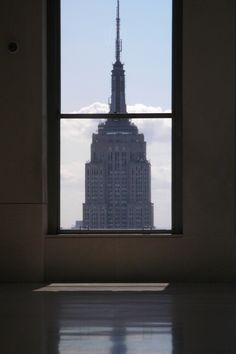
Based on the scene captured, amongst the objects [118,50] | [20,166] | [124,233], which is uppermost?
[118,50]

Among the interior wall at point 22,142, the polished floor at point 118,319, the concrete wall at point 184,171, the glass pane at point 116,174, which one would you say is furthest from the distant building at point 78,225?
the polished floor at point 118,319

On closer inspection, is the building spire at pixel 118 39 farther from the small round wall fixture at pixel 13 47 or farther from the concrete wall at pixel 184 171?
the small round wall fixture at pixel 13 47

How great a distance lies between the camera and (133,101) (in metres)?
8.41

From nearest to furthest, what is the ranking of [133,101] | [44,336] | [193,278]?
[44,336]
[193,278]
[133,101]

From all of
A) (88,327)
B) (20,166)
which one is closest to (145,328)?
(88,327)

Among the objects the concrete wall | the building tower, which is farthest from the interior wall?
the building tower

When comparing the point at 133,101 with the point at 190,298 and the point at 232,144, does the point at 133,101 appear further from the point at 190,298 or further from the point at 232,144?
the point at 190,298

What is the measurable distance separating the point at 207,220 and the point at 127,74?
2198 millimetres

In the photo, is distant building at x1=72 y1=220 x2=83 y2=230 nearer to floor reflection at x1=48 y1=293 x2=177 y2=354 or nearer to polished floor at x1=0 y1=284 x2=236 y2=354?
polished floor at x1=0 y1=284 x2=236 y2=354

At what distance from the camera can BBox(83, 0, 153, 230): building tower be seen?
835cm

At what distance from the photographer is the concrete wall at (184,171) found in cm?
789

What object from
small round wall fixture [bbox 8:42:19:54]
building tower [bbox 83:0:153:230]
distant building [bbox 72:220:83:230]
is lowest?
distant building [bbox 72:220:83:230]

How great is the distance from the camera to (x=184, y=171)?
798 centimetres

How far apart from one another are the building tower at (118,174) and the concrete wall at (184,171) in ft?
1.49
